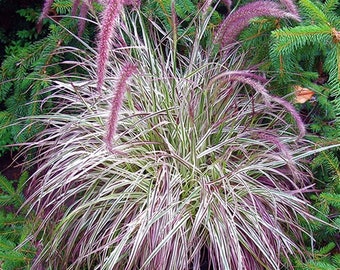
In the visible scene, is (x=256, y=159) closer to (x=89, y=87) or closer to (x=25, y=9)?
(x=89, y=87)

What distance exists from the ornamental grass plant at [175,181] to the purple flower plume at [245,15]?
176mm

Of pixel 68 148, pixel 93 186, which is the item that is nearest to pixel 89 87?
pixel 68 148

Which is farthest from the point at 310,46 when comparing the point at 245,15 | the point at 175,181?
the point at 175,181

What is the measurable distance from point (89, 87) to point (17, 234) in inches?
31.8

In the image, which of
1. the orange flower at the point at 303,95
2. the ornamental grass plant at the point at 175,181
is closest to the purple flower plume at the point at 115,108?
the ornamental grass plant at the point at 175,181

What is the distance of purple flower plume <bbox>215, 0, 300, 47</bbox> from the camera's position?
204cm

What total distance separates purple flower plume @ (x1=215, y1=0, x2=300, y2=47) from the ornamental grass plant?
0.58ft

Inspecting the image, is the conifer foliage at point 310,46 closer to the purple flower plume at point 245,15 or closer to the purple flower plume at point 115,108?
the purple flower plume at point 245,15

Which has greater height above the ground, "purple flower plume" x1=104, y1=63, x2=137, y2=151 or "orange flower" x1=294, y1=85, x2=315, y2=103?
"purple flower plume" x1=104, y1=63, x2=137, y2=151

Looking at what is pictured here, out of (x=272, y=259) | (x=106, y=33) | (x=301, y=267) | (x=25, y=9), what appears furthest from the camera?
(x=25, y=9)

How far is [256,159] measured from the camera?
2.25 m

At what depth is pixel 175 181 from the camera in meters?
2.14

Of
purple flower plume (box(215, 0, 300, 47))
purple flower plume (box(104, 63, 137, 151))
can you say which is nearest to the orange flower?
purple flower plume (box(215, 0, 300, 47))

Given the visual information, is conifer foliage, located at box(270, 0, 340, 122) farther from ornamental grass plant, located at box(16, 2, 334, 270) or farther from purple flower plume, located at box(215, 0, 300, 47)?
ornamental grass plant, located at box(16, 2, 334, 270)
